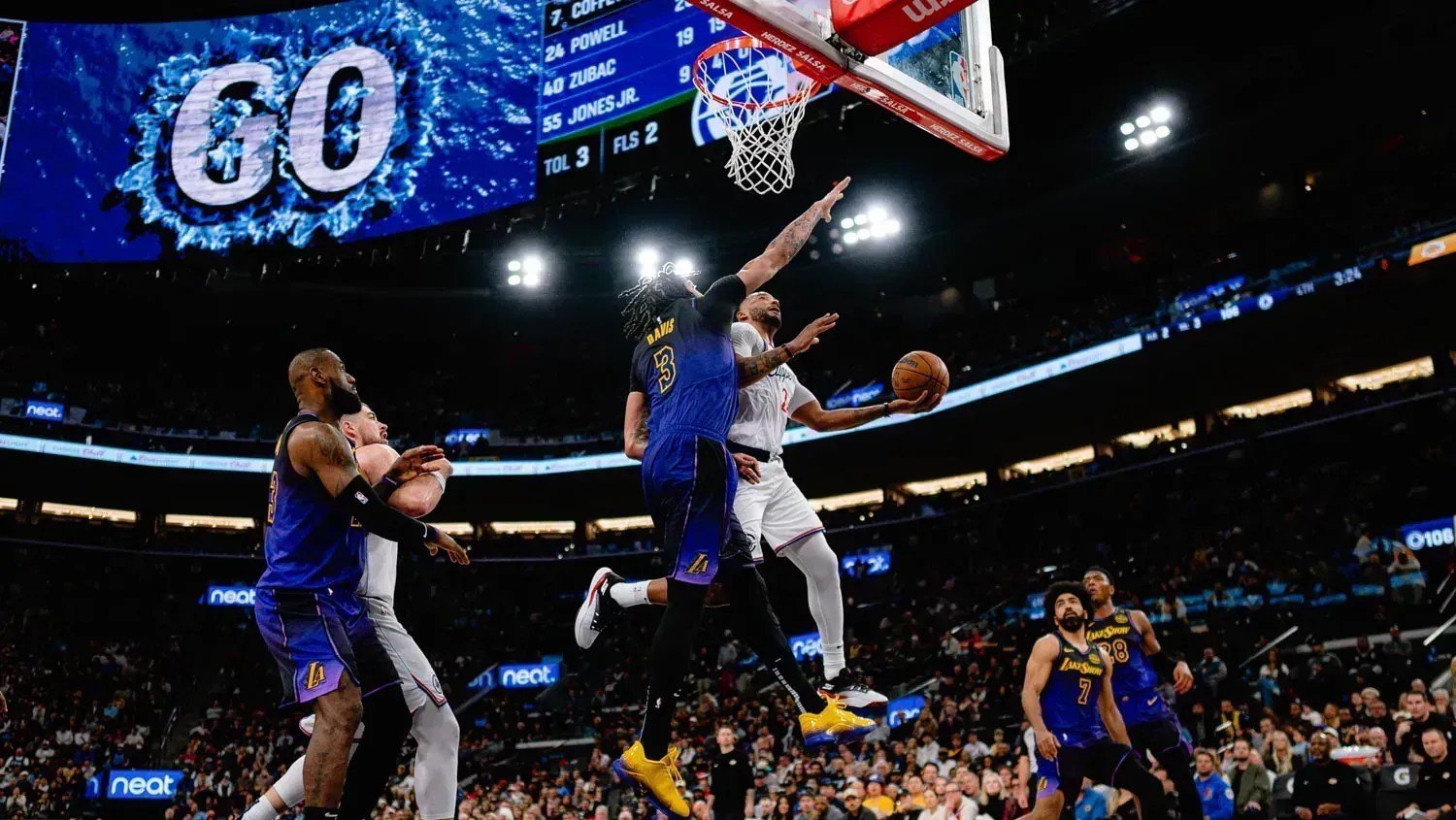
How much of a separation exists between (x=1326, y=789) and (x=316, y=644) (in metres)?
8.41

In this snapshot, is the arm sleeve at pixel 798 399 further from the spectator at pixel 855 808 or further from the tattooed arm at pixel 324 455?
the spectator at pixel 855 808

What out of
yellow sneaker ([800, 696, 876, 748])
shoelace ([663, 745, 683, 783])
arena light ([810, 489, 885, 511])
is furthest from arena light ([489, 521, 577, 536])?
shoelace ([663, 745, 683, 783])

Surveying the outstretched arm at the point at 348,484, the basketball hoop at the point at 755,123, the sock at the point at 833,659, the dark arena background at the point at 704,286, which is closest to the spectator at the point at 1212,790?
the dark arena background at the point at 704,286

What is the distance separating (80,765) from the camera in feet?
73.0

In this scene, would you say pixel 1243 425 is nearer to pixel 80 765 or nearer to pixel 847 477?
pixel 847 477

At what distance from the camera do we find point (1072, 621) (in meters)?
7.77

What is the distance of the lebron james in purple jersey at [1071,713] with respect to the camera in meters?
→ 7.51

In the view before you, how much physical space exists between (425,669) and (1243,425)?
20.3 m

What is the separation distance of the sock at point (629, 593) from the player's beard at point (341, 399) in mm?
1825

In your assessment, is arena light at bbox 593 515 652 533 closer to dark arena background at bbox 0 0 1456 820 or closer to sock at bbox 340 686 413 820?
dark arena background at bbox 0 0 1456 820

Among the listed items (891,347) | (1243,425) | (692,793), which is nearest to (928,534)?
(891,347)

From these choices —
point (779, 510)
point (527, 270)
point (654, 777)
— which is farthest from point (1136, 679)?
point (527, 270)

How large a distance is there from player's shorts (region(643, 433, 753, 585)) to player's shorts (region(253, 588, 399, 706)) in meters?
1.42

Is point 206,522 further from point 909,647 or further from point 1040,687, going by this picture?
point 1040,687
